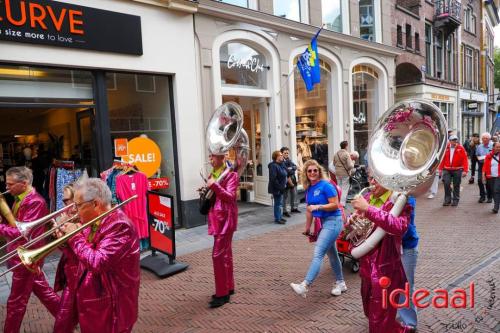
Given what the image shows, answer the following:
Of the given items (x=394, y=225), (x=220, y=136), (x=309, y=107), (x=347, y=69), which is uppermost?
(x=347, y=69)

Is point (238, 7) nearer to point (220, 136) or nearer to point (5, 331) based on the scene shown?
point (220, 136)

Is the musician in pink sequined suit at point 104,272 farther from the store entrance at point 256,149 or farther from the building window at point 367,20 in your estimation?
the building window at point 367,20

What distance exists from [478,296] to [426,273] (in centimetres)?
85

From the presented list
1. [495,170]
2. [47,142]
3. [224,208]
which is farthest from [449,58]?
[224,208]

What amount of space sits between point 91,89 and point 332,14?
815 centimetres

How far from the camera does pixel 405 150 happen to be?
2.95 metres

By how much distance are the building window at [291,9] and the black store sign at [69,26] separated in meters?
4.41

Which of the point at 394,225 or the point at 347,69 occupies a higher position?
the point at 347,69

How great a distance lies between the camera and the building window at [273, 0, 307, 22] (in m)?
10.4

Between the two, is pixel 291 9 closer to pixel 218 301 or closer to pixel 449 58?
pixel 218 301

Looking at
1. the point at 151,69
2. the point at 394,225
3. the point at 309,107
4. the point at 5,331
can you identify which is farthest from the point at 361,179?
the point at 5,331

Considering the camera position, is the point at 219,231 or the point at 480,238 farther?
the point at 480,238

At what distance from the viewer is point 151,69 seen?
7.75 metres

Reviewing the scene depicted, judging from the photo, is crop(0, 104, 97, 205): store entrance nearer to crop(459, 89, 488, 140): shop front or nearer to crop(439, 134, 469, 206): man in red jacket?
crop(439, 134, 469, 206): man in red jacket
